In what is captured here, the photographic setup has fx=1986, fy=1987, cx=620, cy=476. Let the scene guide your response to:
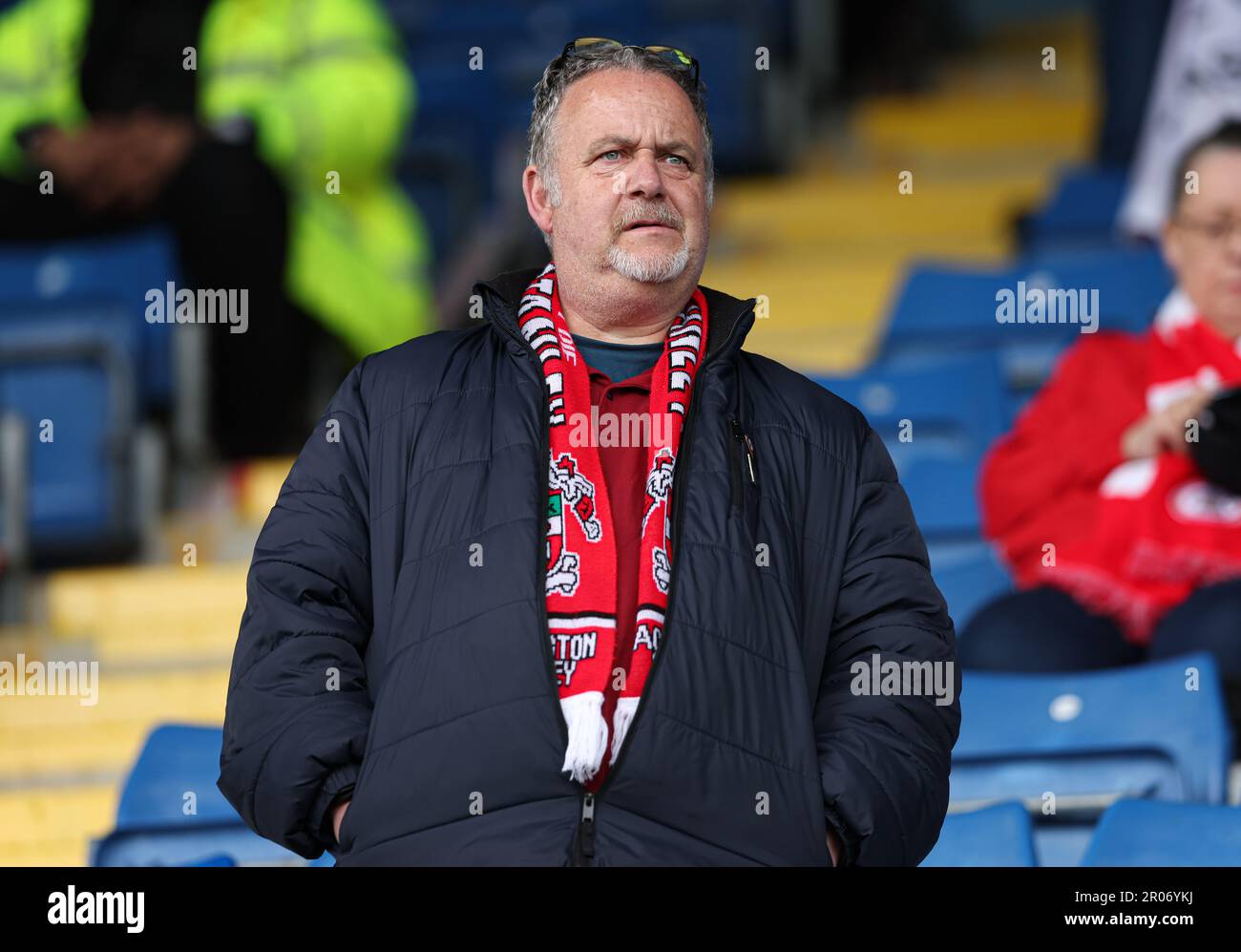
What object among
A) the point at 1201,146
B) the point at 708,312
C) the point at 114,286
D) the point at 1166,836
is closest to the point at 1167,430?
the point at 1201,146

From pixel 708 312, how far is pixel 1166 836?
0.67 meters

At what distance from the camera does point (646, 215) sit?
1678mm

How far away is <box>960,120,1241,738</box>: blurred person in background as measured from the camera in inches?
96.9

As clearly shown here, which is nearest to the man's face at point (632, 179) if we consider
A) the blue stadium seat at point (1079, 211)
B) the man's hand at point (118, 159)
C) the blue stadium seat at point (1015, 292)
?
the blue stadium seat at point (1015, 292)

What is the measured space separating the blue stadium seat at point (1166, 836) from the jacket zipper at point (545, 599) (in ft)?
1.92

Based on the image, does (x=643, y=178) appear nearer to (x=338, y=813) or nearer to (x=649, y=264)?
(x=649, y=264)

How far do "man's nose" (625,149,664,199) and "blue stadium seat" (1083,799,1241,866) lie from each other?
2.52ft

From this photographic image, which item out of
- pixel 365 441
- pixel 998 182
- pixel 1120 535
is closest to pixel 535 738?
pixel 365 441

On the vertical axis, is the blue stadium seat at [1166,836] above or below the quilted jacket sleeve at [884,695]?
below

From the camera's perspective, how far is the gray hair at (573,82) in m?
1.72

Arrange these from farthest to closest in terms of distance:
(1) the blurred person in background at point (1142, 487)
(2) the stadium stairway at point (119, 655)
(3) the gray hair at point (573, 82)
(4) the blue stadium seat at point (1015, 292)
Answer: (4) the blue stadium seat at point (1015, 292) < (2) the stadium stairway at point (119, 655) < (1) the blurred person in background at point (1142, 487) < (3) the gray hair at point (573, 82)

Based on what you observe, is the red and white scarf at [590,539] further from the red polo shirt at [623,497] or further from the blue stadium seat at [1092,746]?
the blue stadium seat at [1092,746]

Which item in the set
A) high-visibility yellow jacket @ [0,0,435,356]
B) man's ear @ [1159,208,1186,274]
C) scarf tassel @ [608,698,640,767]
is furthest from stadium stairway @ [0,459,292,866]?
man's ear @ [1159,208,1186,274]

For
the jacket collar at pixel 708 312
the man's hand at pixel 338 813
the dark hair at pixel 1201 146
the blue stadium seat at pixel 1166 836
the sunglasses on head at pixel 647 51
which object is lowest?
the blue stadium seat at pixel 1166 836
